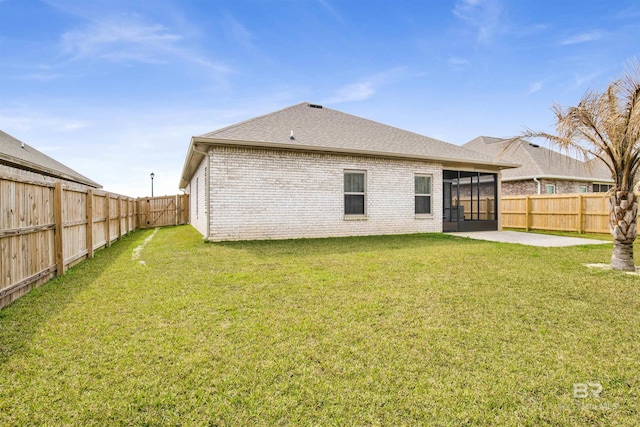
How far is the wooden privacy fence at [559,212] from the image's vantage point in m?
13.6

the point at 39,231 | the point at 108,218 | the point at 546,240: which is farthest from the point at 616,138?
the point at 108,218

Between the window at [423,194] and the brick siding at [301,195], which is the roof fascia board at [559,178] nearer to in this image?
the brick siding at [301,195]

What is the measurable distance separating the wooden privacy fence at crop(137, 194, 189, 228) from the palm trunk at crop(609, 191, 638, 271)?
20.6 m

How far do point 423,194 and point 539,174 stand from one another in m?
10.8

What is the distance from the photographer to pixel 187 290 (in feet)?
15.1

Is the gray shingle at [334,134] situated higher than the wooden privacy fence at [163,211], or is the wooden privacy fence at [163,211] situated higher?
the gray shingle at [334,134]

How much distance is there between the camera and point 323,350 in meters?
2.73

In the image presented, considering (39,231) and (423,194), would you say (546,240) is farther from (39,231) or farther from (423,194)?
(39,231)

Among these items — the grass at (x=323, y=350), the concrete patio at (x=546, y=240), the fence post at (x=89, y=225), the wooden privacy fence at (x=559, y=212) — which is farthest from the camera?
the wooden privacy fence at (x=559, y=212)

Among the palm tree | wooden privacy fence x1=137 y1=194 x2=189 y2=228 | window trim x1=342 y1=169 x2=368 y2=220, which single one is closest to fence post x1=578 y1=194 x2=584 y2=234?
the palm tree

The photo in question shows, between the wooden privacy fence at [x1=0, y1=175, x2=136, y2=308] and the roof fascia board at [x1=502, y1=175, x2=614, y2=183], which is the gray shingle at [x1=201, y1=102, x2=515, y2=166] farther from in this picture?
the roof fascia board at [x1=502, y1=175, x2=614, y2=183]

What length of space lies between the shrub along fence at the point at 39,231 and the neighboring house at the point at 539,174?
1911 centimetres

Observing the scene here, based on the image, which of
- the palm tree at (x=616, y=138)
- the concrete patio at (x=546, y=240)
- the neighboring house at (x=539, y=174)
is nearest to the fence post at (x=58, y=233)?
the palm tree at (x=616, y=138)

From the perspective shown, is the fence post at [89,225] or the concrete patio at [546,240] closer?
the fence post at [89,225]
